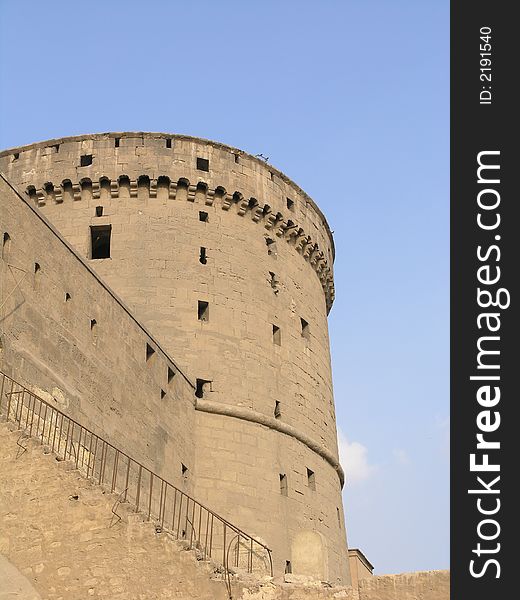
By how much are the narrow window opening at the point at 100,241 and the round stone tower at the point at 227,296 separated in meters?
0.03

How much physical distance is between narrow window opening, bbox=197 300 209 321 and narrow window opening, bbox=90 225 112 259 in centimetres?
224

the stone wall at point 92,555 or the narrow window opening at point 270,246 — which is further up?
the narrow window opening at point 270,246

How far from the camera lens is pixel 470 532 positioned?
9.60 m

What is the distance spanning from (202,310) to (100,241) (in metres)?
2.75

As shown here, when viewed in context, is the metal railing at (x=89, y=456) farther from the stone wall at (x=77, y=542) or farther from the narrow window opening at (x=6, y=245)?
the narrow window opening at (x=6, y=245)

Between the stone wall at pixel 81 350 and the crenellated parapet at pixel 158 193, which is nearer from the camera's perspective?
the stone wall at pixel 81 350

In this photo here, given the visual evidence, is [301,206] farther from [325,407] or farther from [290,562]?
[290,562]

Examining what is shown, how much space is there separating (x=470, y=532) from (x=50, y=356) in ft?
21.0

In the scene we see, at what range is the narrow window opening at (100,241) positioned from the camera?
2073 cm

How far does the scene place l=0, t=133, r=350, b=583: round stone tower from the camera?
19.0m

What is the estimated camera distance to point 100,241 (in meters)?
21.0

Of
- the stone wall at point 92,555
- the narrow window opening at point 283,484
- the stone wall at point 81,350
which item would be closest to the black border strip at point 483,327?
the stone wall at point 92,555

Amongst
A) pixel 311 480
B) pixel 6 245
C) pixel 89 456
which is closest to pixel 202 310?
pixel 311 480

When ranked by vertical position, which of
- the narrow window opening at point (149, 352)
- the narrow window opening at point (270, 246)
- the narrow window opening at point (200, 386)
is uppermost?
the narrow window opening at point (270, 246)
